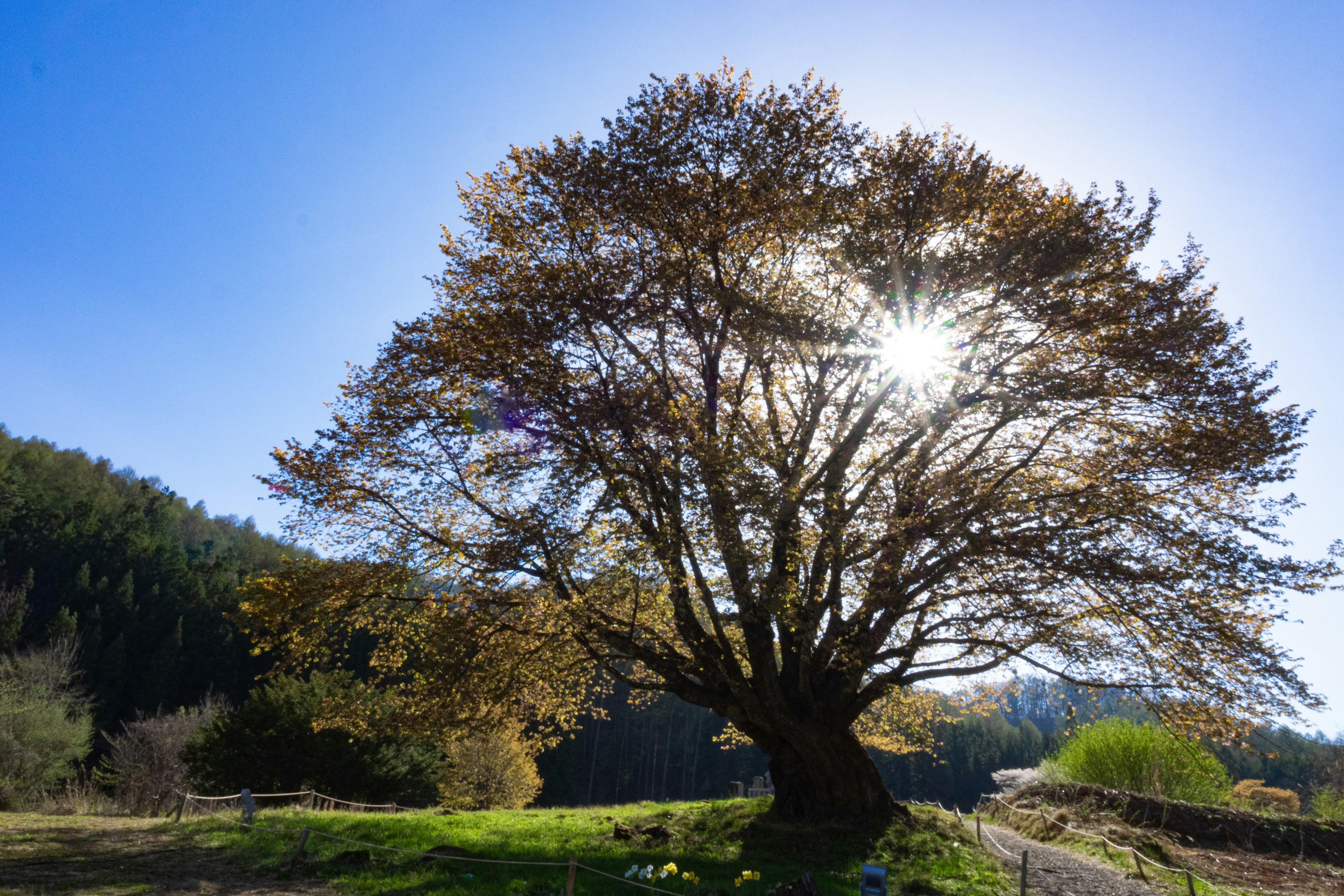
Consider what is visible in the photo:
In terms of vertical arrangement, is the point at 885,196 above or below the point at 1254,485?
above

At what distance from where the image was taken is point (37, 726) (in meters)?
27.6

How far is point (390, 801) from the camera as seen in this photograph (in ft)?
92.6

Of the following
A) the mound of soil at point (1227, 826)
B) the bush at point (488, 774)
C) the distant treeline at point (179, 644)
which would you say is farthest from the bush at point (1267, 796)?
the bush at point (488, 774)

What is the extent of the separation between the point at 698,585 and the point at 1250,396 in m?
9.19

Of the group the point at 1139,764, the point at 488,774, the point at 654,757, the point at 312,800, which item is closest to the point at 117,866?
the point at 312,800

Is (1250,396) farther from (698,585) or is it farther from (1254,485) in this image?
(698,585)

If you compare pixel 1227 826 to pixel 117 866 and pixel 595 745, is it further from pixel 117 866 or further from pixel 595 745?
pixel 595 745

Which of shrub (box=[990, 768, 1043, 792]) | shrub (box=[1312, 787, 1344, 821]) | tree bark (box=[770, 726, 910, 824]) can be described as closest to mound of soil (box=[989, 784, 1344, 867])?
shrub (box=[990, 768, 1043, 792])

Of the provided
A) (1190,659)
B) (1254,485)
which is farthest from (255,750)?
(1254,485)

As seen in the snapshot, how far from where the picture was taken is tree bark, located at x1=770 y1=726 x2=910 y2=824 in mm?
11961

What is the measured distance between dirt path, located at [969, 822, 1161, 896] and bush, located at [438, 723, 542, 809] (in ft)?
93.1

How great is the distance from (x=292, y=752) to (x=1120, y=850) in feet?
85.0

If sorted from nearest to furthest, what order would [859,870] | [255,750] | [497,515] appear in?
[859,870] < [497,515] < [255,750]

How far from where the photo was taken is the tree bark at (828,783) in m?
12.0
